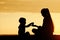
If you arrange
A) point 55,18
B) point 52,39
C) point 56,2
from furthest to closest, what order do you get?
point 55,18, point 56,2, point 52,39

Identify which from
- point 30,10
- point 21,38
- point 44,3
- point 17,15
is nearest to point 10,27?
point 17,15

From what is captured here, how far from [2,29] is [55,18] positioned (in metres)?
0.82

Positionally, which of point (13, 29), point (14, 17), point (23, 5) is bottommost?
point (13, 29)

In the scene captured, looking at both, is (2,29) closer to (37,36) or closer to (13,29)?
(13,29)

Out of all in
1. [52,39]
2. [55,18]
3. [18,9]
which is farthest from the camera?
[55,18]

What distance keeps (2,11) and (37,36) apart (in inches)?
63.3

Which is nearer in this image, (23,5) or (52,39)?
(52,39)

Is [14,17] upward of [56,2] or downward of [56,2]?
downward

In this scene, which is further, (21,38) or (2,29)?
(2,29)

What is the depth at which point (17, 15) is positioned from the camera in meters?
2.60

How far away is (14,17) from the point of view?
2.59 metres

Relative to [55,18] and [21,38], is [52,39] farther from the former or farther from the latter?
[55,18]

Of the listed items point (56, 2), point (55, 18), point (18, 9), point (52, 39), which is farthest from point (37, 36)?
point (55, 18)

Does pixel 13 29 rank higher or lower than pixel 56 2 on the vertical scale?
lower
